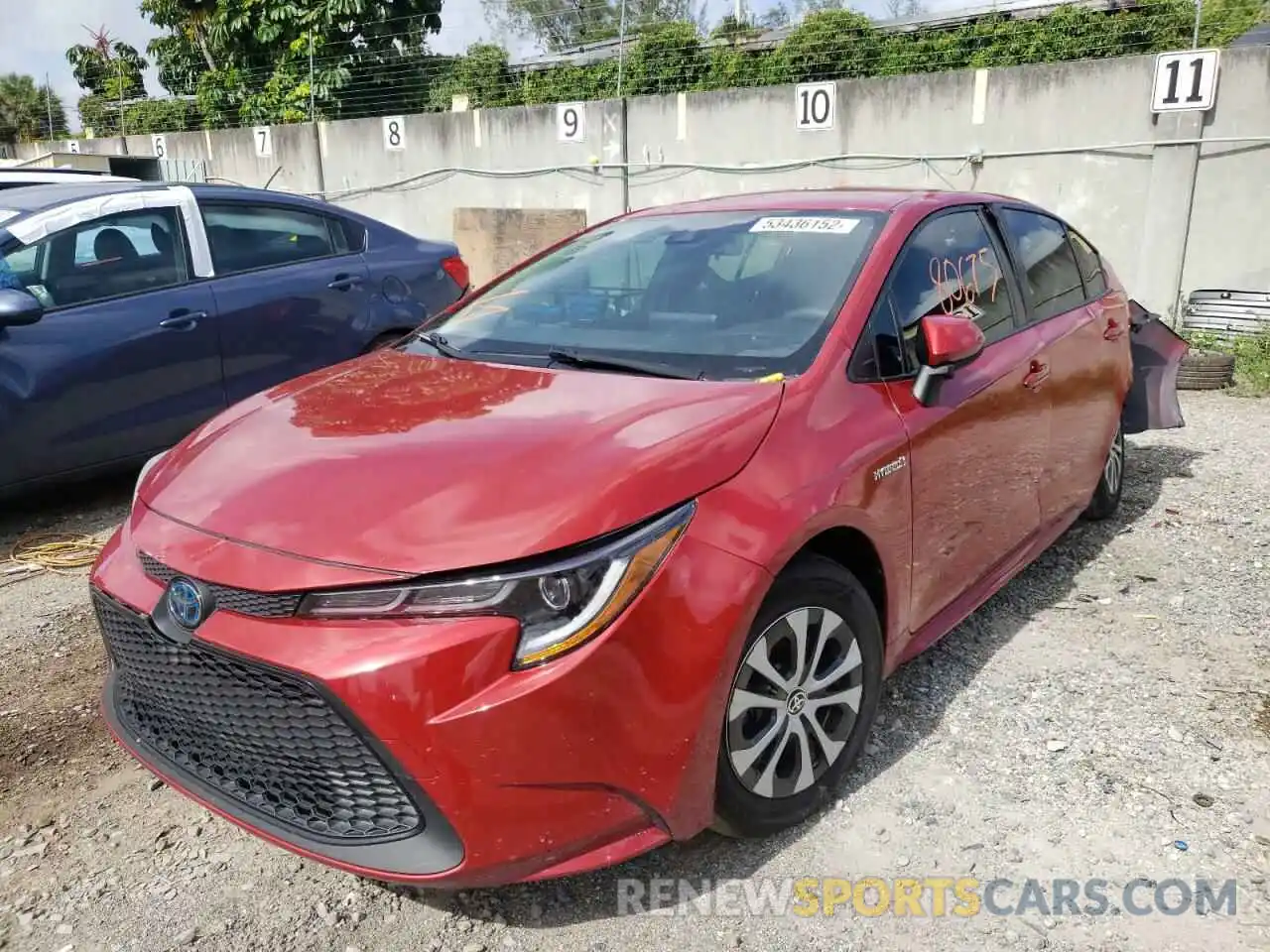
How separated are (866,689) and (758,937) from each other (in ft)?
2.36

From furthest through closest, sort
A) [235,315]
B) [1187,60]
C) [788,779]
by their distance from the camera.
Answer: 1. [1187,60]
2. [235,315]
3. [788,779]

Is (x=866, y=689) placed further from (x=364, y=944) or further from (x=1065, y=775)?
(x=364, y=944)

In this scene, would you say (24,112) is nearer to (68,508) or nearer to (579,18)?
(579,18)

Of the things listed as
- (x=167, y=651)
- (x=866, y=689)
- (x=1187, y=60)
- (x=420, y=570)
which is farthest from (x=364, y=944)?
(x=1187, y=60)

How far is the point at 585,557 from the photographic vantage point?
201cm

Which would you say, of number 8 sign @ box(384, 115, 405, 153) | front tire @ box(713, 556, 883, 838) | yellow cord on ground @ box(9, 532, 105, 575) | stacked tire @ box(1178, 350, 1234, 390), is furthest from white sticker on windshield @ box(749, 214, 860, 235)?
number 8 sign @ box(384, 115, 405, 153)

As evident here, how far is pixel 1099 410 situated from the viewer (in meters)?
4.24

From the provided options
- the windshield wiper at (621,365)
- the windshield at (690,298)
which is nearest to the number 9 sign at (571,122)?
the windshield at (690,298)

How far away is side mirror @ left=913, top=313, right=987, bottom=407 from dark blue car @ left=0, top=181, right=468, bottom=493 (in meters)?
3.81

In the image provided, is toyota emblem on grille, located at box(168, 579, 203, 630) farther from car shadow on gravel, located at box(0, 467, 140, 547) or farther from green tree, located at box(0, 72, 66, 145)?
green tree, located at box(0, 72, 66, 145)

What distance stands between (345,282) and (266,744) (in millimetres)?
4242

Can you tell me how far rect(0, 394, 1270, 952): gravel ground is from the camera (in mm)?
2279

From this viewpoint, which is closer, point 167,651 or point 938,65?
point 167,651

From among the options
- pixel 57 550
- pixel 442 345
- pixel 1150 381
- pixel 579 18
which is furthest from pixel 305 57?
pixel 442 345
